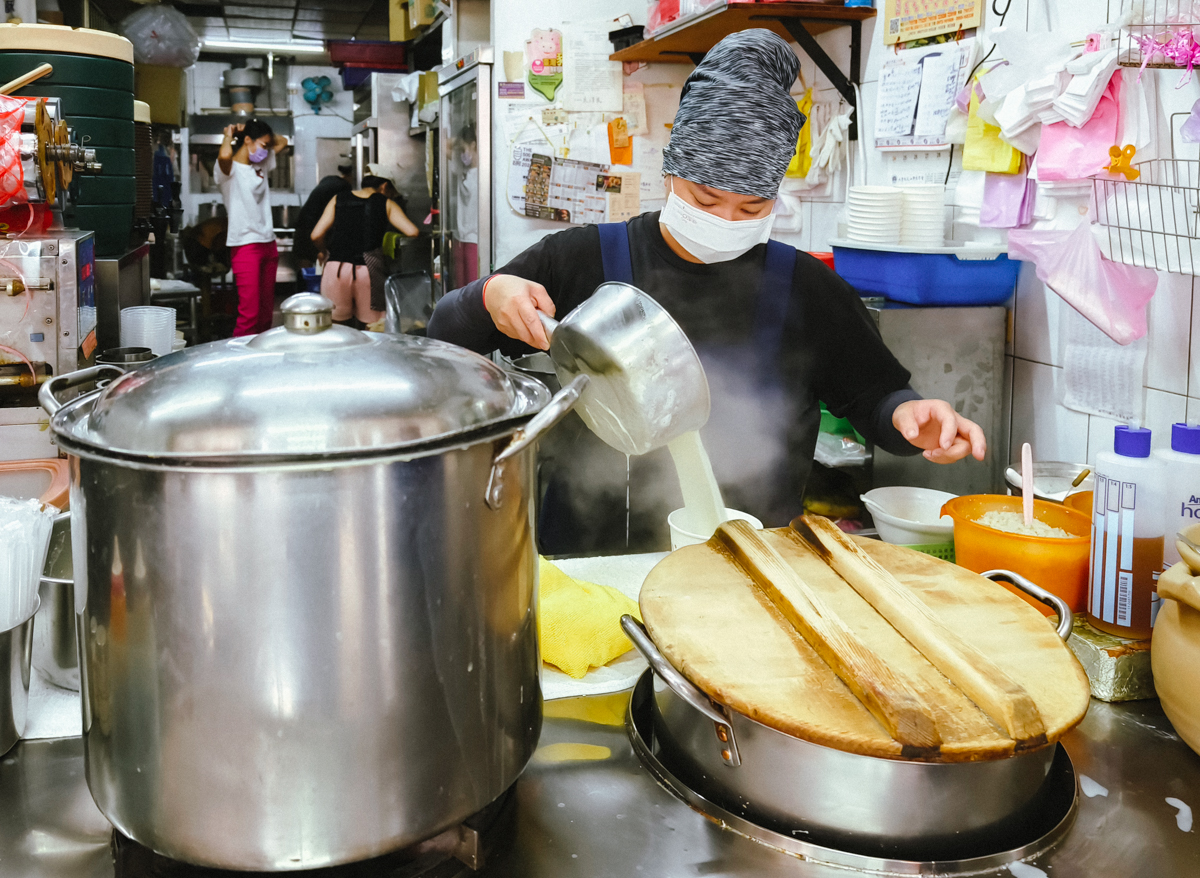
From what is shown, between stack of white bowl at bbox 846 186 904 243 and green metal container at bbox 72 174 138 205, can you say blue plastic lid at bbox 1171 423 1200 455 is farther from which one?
green metal container at bbox 72 174 138 205

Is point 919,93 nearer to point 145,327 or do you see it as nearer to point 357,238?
point 145,327

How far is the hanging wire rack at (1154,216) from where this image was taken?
6.12 ft

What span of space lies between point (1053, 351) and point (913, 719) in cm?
207

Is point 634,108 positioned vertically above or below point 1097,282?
above

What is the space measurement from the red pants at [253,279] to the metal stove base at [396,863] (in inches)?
283

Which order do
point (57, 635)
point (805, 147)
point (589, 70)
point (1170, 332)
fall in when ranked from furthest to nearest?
1. point (589, 70)
2. point (805, 147)
3. point (1170, 332)
4. point (57, 635)

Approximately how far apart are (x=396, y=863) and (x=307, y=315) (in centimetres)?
46

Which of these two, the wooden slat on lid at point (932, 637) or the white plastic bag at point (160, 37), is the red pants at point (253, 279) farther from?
the wooden slat on lid at point (932, 637)

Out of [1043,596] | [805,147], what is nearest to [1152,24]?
[1043,596]

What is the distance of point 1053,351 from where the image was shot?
2594 millimetres

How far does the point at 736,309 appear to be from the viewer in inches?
80.6

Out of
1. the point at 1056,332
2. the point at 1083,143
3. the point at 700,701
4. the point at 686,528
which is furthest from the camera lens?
the point at 1056,332

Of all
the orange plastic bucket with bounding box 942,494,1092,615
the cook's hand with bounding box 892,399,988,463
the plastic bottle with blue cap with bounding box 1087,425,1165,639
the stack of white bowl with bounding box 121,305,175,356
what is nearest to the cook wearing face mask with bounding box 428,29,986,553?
the cook's hand with bounding box 892,399,988,463

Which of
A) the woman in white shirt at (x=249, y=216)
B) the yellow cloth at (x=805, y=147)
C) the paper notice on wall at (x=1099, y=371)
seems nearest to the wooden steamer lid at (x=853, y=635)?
the paper notice on wall at (x=1099, y=371)
